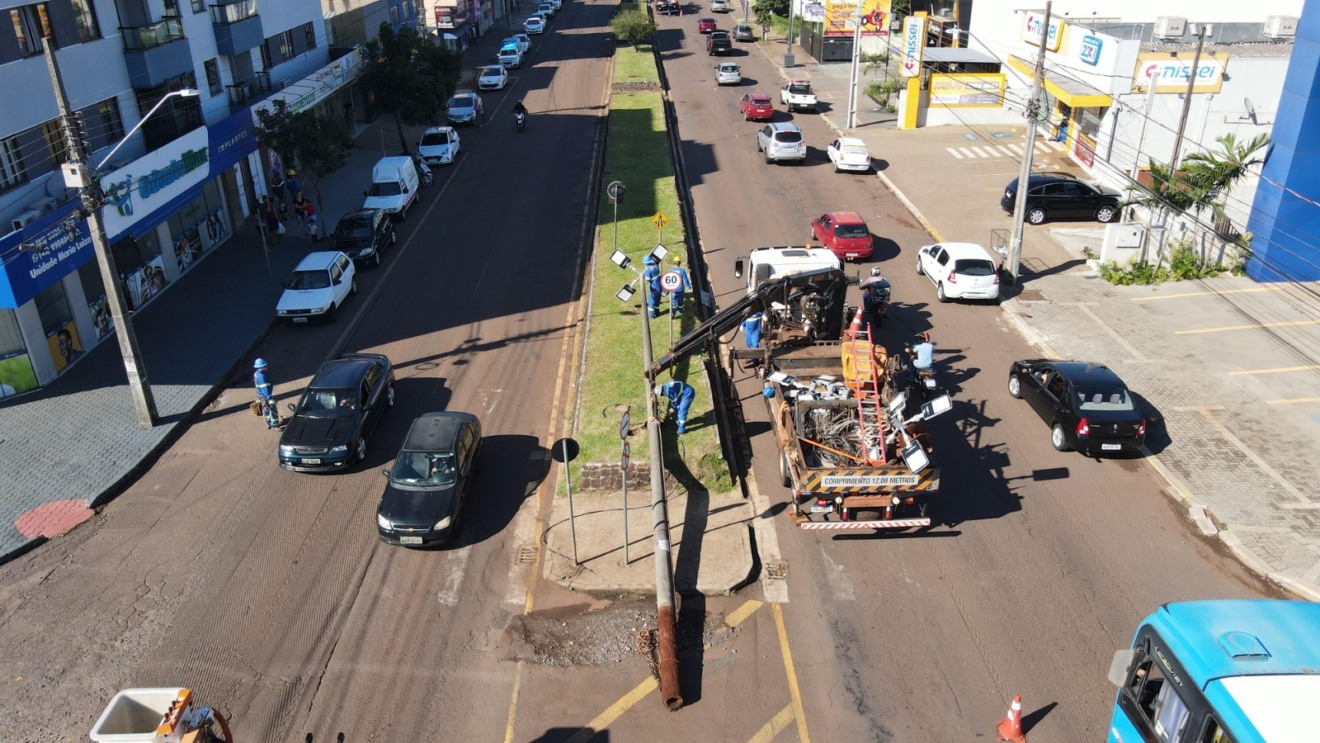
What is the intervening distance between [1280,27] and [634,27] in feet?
132

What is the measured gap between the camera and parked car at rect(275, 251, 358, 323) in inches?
994

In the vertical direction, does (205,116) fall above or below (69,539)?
above

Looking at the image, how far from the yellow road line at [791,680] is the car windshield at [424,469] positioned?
6356 mm

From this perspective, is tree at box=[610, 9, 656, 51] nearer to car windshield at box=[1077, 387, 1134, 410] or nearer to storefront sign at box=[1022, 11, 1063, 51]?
storefront sign at box=[1022, 11, 1063, 51]

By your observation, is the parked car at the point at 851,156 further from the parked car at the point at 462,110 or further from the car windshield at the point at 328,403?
the car windshield at the point at 328,403

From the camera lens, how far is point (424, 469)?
1716 centimetres

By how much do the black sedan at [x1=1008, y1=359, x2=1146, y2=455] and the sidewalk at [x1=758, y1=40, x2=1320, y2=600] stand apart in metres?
1.06

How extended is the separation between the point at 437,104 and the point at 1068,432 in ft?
105

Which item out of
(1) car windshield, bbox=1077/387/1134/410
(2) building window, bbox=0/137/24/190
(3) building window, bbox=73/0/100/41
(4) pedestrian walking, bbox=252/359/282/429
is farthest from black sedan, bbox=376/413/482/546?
(3) building window, bbox=73/0/100/41

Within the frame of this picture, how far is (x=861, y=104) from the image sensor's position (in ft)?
167

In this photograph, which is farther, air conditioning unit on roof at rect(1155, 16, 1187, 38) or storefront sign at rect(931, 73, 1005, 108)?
storefront sign at rect(931, 73, 1005, 108)

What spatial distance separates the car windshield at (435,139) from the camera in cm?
4084

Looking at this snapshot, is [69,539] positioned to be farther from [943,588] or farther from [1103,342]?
[1103,342]

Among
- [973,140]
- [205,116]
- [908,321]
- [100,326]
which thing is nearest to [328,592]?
[100,326]
